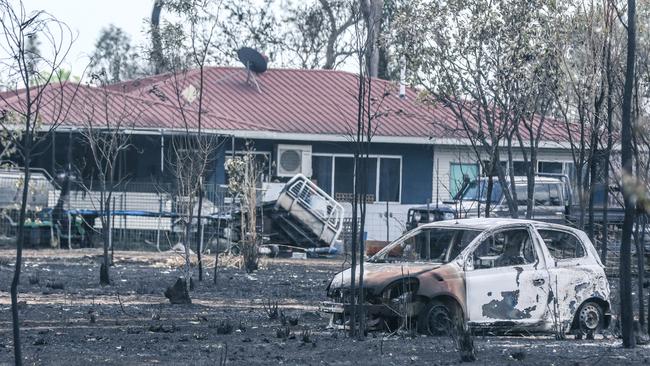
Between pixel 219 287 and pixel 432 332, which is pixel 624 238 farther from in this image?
pixel 219 287

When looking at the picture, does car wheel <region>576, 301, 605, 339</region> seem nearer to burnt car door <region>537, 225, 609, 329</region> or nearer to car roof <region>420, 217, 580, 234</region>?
burnt car door <region>537, 225, 609, 329</region>

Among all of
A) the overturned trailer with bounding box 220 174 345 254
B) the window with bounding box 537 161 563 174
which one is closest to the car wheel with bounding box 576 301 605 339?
the overturned trailer with bounding box 220 174 345 254

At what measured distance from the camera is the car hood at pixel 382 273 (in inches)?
586

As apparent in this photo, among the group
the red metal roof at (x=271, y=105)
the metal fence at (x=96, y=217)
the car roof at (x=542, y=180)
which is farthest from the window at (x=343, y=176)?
the car roof at (x=542, y=180)

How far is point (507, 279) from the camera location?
1520 centimetres

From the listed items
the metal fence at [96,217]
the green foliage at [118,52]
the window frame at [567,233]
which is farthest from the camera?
the green foliage at [118,52]

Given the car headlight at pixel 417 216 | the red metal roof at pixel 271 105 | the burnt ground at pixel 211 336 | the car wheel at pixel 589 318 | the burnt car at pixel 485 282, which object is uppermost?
the red metal roof at pixel 271 105

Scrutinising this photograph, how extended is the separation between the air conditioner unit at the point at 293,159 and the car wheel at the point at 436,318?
22680 mm

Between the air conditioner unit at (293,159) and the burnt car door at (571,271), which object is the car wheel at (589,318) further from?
the air conditioner unit at (293,159)

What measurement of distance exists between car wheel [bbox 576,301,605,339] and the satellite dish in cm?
2626

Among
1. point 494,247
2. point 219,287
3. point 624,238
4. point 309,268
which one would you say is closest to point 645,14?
point 494,247

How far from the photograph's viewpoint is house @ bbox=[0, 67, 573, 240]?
35.6m

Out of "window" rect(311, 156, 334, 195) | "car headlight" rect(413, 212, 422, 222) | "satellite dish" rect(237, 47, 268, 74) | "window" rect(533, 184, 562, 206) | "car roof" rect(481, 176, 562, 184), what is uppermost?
"satellite dish" rect(237, 47, 268, 74)

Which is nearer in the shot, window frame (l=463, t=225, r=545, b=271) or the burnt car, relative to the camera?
the burnt car
